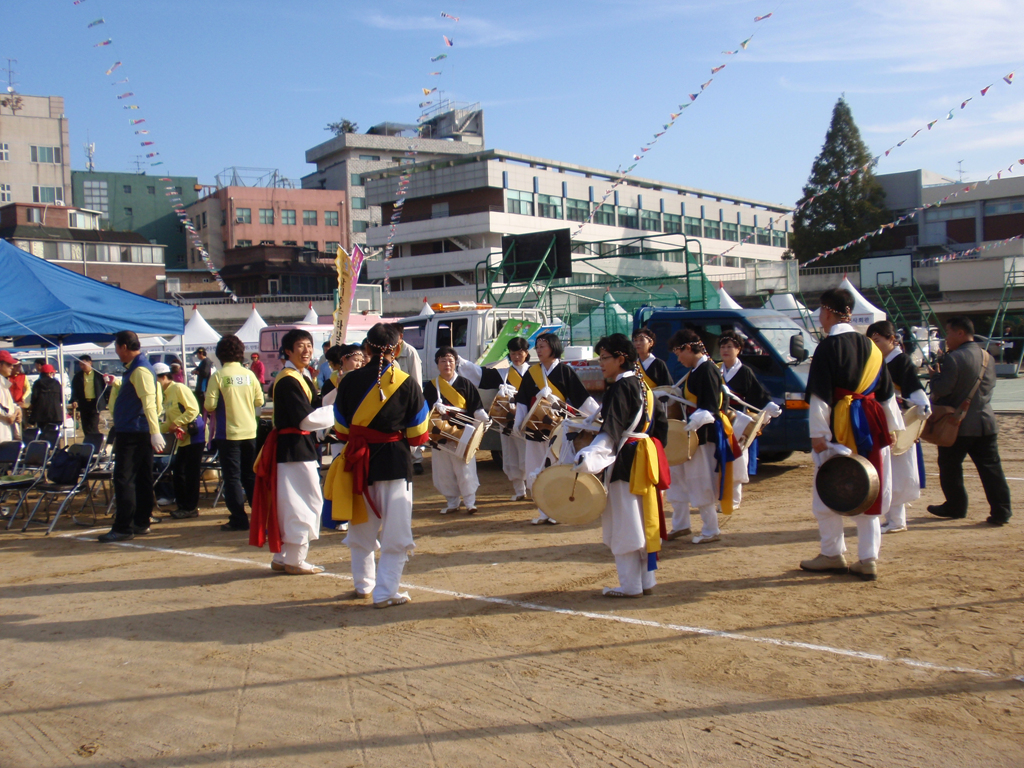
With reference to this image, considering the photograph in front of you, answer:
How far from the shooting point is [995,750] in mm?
3211

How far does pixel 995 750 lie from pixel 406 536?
3.48 m

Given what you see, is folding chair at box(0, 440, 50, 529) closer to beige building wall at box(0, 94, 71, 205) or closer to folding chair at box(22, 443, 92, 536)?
folding chair at box(22, 443, 92, 536)

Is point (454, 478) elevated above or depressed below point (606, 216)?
below

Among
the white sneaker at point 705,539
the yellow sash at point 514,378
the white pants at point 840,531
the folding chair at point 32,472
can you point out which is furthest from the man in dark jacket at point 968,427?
the folding chair at point 32,472

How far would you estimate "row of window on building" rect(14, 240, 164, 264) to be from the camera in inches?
1957

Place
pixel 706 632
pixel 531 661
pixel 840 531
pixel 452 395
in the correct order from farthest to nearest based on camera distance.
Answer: pixel 452 395 → pixel 840 531 → pixel 706 632 → pixel 531 661

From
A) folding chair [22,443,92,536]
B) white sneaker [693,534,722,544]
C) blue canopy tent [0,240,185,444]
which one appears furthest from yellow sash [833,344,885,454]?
blue canopy tent [0,240,185,444]

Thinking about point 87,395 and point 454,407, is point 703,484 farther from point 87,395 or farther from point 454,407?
point 87,395

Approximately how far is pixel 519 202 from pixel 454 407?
49.9 m

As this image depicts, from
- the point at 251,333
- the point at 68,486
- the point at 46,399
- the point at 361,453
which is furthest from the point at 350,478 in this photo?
the point at 251,333

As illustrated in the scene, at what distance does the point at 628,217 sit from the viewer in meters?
62.2

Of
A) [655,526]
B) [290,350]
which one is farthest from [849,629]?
[290,350]

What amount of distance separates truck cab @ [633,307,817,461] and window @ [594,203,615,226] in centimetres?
5007

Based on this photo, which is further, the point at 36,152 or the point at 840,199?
the point at 36,152
